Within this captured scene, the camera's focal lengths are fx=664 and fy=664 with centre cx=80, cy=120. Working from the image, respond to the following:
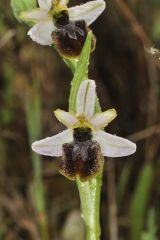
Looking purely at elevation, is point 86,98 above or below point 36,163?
above

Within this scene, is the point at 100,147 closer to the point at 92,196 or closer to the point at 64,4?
the point at 92,196

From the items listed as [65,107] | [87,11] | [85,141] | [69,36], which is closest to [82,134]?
[85,141]

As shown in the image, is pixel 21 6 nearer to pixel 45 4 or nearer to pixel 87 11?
pixel 45 4

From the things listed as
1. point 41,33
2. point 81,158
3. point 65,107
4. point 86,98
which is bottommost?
point 65,107

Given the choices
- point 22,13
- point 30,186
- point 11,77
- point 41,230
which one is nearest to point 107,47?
point 11,77

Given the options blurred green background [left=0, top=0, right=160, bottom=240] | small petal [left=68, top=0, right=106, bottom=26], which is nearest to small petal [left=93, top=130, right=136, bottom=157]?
small petal [left=68, top=0, right=106, bottom=26]

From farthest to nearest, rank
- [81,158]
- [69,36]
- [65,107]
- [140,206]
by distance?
[65,107] → [140,206] → [69,36] → [81,158]

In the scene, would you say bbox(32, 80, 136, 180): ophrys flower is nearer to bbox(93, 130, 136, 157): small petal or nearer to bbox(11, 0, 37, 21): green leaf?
bbox(93, 130, 136, 157): small petal

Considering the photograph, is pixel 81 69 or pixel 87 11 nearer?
pixel 81 69

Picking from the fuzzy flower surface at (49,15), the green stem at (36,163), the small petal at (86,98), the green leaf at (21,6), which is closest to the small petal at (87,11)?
the fuzzy flower surface at (49,15)
